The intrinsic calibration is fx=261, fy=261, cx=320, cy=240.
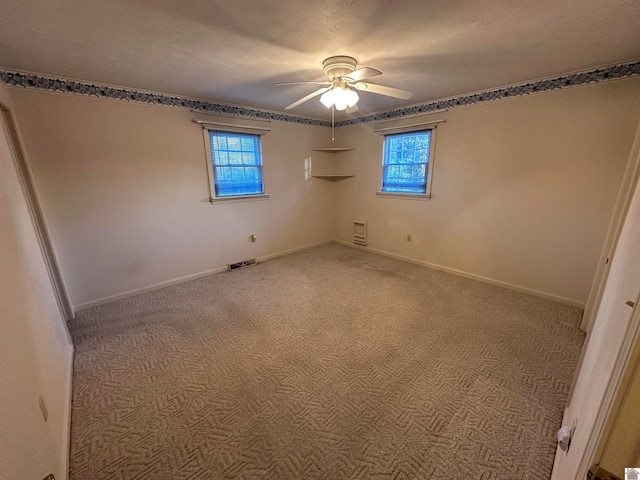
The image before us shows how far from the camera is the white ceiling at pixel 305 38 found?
1.47m

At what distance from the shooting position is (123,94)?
110 inches


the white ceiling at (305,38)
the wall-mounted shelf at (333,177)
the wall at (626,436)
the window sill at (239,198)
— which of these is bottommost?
the wall at (626,436)

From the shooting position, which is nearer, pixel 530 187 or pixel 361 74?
pixel 361 74

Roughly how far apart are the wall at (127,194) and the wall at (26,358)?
2.02ft

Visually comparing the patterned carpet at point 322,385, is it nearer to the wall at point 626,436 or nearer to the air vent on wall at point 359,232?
the wall at point 626,436

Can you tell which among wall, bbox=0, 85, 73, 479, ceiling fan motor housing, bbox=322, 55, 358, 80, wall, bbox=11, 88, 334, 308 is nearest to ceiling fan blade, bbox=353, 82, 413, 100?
ceiling fan motor housing, bbox=322, 55, 358, 80

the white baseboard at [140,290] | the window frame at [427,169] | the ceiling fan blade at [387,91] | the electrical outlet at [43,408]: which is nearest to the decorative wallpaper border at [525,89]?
the window frame at [427,169]

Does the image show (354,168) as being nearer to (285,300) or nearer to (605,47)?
(285,300)

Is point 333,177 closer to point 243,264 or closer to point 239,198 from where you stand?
point 239,198

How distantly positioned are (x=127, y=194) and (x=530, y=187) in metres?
4.55

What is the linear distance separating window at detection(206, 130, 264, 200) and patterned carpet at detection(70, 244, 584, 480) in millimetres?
1581

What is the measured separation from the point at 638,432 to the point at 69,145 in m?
3.96

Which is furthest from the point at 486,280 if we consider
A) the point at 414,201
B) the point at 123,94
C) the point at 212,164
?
the point at 123,94

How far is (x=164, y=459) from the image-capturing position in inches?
53.5
